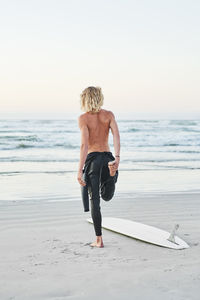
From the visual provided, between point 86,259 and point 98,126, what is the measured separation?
1.24 metres

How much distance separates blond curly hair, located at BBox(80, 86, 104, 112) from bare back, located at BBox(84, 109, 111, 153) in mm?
70

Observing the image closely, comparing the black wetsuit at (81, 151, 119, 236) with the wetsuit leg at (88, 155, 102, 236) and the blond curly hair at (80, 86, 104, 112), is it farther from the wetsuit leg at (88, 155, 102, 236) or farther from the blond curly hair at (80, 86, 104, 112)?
the blond curly hair at (80, 86, 104, 112)

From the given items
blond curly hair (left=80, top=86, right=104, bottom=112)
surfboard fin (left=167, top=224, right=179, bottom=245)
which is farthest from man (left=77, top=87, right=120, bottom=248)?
surfboard fin (left=167, top=224, right=179, bottom=245)

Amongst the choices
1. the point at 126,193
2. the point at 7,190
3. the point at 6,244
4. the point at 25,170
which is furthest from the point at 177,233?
the point at 25,170

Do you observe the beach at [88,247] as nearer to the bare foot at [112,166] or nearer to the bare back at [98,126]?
the bare foot at [112,166]

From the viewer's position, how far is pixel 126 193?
7355mm

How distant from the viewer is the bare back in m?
4.02

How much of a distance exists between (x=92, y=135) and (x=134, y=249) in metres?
1.16

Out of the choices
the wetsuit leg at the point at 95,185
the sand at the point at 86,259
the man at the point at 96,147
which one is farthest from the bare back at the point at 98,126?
the sand at the point at 86,259

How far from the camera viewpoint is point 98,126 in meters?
4.03

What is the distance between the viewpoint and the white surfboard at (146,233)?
408cm

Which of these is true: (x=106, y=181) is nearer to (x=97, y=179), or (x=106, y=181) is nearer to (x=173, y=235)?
(x=97, y=179)

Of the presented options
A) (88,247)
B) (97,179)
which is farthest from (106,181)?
(88,247)

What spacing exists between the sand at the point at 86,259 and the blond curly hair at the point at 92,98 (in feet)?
4.42
